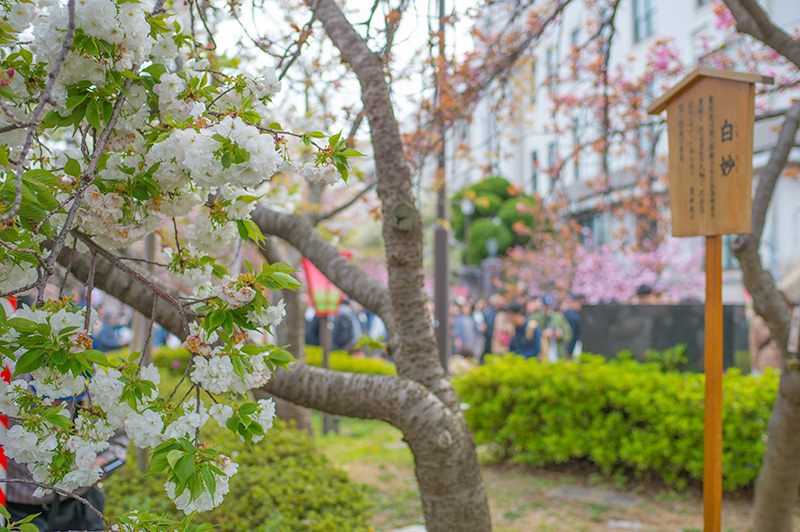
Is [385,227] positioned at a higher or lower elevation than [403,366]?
higher

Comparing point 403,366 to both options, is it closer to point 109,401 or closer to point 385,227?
point 385,227

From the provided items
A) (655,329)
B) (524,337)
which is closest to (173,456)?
(655,329)

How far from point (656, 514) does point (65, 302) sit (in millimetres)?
4289

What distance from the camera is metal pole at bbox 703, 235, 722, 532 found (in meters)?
2.62

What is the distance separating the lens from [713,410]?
8.77ft

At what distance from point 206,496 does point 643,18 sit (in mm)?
19499

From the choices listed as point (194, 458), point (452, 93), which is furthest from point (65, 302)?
point (452, 93)

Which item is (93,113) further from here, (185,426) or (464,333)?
(464,333)

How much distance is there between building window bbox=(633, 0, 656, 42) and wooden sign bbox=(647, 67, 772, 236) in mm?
16170

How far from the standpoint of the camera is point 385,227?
7.48ft

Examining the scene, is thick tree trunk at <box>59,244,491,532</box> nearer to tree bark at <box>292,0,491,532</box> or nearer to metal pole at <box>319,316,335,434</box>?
tree bark at <box>292,0,491,532</box>

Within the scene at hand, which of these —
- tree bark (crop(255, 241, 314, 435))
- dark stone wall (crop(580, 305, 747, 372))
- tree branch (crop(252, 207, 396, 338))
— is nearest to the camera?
tree branch (crop(252, 207, 396, 338))

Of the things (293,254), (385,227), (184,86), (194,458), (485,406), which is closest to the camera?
(194,458)

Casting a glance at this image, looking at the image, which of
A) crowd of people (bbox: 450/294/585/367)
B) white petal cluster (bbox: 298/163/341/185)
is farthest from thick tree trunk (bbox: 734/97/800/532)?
crowd of people (bbox: 450/294/585/367)
